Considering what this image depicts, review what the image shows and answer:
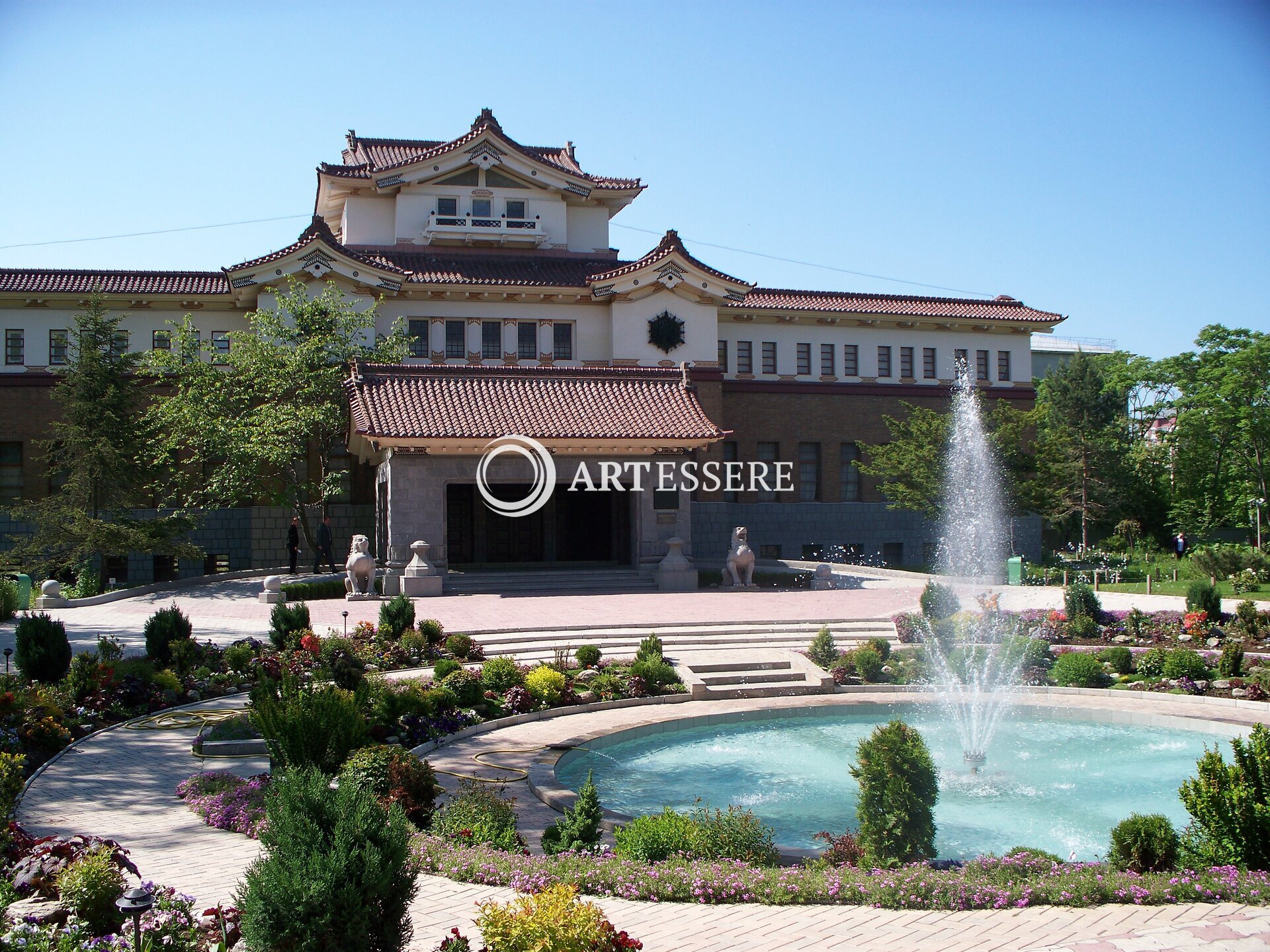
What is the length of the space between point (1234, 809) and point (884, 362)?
33.9 m

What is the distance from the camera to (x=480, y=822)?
27.0ft

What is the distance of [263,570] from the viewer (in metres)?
30.9

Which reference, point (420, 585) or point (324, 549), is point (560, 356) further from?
point (420, 585)

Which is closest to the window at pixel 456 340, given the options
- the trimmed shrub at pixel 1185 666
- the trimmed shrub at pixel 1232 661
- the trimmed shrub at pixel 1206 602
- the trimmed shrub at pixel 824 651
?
the trimmed shrub at pixel 824 651

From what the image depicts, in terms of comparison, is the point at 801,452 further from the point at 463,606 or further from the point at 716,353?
the point at 463,606

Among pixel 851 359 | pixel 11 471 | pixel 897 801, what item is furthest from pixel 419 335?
pixel 897 801

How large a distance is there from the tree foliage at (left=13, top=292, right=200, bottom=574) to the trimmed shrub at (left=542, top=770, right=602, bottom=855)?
22.6m

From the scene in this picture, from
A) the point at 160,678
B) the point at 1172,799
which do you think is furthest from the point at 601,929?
the point at 160,678

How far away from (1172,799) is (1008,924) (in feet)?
16.1

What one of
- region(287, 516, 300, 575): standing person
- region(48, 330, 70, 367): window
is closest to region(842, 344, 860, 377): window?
region(287, 516, 300, 575): standing person

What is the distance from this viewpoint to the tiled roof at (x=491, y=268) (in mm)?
35000

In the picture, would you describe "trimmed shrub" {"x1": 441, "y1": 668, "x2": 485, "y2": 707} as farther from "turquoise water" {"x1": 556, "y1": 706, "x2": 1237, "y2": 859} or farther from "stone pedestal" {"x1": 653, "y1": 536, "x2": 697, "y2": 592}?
"stone pedestal" {"x1": 653, "y1": 536, "x2": 697, "y2": 592}

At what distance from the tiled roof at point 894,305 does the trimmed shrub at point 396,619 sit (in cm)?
2273

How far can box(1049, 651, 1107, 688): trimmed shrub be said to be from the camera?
50.7 feet
